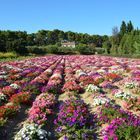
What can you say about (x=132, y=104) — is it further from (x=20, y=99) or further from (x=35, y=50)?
(x=35, y=50)

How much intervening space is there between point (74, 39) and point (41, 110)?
7246 inches

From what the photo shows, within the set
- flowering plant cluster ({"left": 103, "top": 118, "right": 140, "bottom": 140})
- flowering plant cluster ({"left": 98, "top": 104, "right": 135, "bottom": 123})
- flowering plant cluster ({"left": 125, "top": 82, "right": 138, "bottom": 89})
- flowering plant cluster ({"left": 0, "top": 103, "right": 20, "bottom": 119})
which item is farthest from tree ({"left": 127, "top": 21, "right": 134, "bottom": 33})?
flowering plant cluster ({"left": 103, "top": 118, "right": 140, "bottom": 140})

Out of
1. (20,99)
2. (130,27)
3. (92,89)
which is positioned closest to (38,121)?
(20,99)

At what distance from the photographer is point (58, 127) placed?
10094mm

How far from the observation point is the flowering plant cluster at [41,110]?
10.8 meters

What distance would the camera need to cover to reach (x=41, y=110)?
11719 mm

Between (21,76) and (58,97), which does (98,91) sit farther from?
(21,76)

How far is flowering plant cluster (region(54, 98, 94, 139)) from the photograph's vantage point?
361 inches

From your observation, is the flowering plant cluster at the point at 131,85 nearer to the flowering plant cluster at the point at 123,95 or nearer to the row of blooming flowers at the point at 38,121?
the flowering plant cluster at the point at 123,95

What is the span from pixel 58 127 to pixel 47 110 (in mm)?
1949

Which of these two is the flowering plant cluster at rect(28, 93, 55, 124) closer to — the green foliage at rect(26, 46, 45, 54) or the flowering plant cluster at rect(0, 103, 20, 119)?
the flowering plant cluster at rect(0, 103, 20, 119)

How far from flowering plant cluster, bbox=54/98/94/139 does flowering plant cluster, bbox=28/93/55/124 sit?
0.65 m

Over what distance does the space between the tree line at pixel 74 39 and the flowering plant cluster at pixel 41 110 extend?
62997 millimetres

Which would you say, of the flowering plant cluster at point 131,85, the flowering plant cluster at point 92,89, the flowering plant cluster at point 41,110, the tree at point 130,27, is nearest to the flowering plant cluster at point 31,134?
the flowering plant cluster at point 41,110
